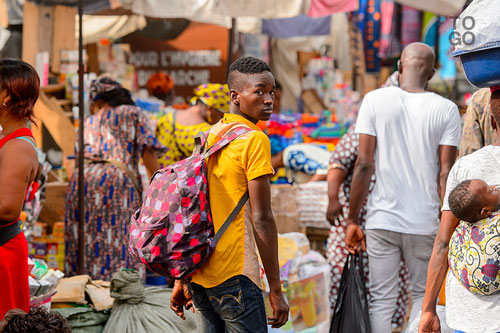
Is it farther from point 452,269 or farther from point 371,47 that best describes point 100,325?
point 371,47

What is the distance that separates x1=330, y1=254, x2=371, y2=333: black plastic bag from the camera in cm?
443

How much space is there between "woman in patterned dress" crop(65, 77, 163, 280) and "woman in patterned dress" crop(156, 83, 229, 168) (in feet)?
0.71

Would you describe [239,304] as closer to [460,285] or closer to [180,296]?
[180,296]

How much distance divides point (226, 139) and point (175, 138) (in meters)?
3.34

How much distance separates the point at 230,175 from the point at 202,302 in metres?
0.56

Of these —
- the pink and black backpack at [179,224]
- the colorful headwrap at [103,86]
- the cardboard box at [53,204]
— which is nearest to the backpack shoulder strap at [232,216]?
the pink and black backpack at [179,224]

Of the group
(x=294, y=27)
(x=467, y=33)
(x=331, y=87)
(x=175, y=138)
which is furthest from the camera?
(x=331, y=87)

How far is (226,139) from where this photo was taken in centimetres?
295

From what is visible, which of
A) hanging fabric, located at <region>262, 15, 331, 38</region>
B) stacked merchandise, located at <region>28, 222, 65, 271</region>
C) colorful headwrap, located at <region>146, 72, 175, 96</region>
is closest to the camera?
stacked merchandise, located at <region>28, 222, 65, 271</region>

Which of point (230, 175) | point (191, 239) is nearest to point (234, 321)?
point (191, 239)

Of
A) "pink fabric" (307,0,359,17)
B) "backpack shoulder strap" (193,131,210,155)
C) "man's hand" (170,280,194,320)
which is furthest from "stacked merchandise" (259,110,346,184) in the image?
"backpack shoulder strap" (193,131,210,155)

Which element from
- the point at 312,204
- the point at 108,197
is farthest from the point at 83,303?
the point at 312,204

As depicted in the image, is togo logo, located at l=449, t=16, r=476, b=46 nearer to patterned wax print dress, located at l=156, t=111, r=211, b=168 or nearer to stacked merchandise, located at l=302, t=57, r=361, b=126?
patterned wax print dress, located at l=156, t=111, r=211, b=168

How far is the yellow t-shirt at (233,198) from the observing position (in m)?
2.89
